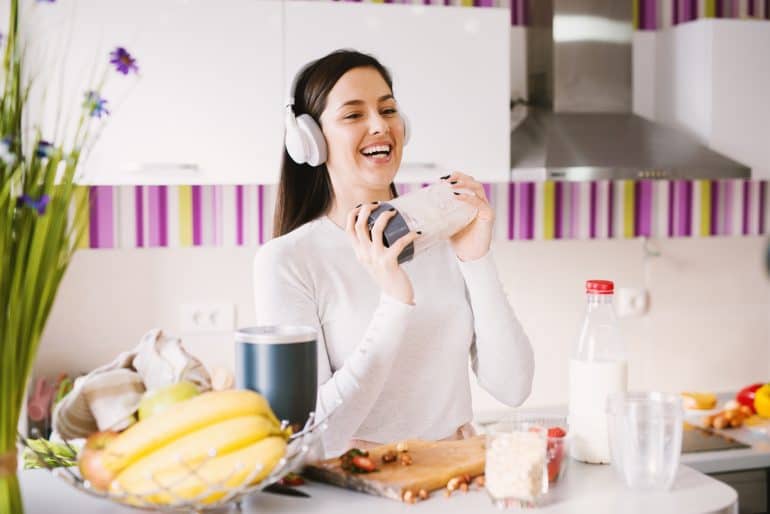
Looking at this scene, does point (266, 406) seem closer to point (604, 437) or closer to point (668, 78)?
point (604, 437)

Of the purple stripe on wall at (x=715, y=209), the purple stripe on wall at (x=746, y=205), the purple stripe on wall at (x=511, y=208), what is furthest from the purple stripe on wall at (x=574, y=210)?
the purple stripe on wall at (x=746, y=205)

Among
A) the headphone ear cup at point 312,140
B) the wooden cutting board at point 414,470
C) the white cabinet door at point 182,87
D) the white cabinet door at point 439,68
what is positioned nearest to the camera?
the wooden cutting board at point 414,470

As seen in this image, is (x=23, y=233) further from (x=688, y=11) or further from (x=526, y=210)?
(x=688, y=11)

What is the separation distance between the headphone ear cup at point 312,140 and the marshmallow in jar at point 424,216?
0.39 metres

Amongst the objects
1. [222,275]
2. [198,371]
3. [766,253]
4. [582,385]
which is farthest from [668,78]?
[766,253]

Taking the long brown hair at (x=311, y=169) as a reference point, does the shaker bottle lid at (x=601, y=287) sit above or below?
below

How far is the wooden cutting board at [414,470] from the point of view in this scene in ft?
3.83

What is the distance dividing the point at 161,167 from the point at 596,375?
152cm

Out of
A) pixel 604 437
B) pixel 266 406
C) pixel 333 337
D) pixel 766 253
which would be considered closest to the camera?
pixel 766 253

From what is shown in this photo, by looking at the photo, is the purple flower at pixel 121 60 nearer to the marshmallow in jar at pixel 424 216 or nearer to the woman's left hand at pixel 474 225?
the marshmallow in jar at pixel 424 216

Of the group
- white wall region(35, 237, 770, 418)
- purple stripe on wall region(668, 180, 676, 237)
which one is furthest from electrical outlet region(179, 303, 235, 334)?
purple stripe on wall region(668, 180, 676, 237)

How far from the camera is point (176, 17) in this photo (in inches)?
97.9

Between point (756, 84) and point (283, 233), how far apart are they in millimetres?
1862

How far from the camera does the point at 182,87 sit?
2.52m
